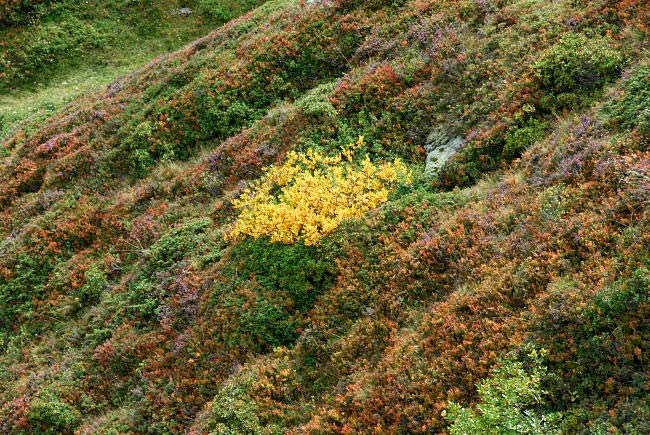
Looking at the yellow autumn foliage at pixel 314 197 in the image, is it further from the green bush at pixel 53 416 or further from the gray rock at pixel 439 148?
the green bush at pixel 53 416

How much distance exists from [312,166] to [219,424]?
24.8 ft

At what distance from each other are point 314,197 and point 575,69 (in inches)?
275

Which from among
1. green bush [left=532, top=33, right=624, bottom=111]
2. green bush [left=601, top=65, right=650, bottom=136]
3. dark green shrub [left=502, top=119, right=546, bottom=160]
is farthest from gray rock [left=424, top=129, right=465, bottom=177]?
green bush [left=601, top=65, right=650, bottom=136]

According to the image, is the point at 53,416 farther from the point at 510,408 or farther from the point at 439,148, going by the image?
the point at 439,148

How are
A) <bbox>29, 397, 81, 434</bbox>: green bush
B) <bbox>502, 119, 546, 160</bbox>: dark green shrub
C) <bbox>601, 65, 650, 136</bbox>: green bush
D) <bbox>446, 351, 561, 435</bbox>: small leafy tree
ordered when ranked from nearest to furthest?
<bbox>446, 351, 561, 435</bbox>: small leafy tree → <bbox>601, 65, 650, 136</bbox>: green bush → <bbox>502, 119, 546, 160</bbox>: dark green shrub → <bbox>29, 397, 81, 434</bbox>: green bush

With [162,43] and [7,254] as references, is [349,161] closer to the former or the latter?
[7,254]

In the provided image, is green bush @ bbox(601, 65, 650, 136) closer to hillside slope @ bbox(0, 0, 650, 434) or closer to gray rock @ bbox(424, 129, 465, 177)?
hillside slope @ bbox(0, 0, 650, 434)

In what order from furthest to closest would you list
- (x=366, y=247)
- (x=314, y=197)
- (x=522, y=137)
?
(x=314, y=197)
(x=522, y=137)
(x=366, y=247)

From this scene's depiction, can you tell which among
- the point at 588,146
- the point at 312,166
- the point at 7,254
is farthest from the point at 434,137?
the point at 7,254

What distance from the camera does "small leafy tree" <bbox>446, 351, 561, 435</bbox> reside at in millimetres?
7535

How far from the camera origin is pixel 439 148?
14586 mm

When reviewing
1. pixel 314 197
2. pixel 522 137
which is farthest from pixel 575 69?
pixel 314 197

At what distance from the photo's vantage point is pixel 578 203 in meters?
9.91

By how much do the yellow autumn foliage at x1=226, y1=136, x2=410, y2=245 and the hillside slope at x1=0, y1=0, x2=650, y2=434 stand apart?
1.03 feet
